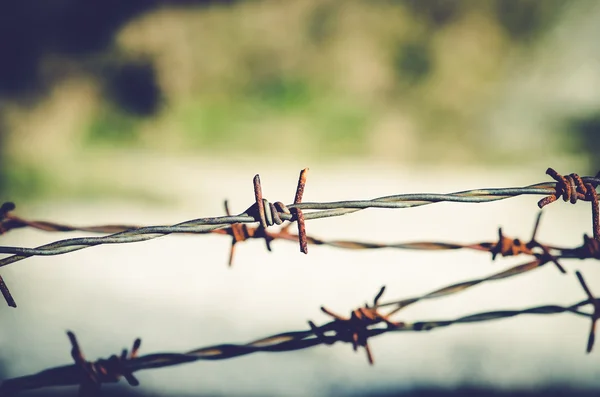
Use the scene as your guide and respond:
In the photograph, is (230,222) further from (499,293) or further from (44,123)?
(44,123)

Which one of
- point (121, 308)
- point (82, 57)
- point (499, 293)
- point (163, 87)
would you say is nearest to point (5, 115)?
point (82, 57)


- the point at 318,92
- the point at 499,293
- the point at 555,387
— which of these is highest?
the point at 318,92

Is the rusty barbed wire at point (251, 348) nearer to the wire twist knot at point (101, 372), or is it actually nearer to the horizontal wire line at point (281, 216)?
the wire twist knot at point (101, 372)

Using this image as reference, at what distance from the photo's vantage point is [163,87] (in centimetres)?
258

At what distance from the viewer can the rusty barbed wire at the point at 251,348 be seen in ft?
3.58

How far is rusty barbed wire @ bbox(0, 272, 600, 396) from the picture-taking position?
109 cm

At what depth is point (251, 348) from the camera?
111 centimetres

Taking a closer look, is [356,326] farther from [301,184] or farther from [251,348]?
[301,184]

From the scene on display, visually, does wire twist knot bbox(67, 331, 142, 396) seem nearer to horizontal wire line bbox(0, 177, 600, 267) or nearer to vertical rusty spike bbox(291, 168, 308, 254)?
horizontal wire line bbox(0, 177, 600, 267)

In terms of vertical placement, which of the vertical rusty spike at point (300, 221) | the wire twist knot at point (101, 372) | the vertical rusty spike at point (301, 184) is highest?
the vertical rusty spike at point (301, 184)

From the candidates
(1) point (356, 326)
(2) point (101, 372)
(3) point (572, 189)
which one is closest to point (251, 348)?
(1) point (356, 326)

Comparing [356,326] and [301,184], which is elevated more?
[301,184]

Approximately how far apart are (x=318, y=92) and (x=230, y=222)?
Result: 174 cm

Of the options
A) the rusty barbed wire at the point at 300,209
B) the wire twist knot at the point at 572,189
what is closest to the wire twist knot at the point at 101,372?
the rusty barbed wire at the point at 300,209
